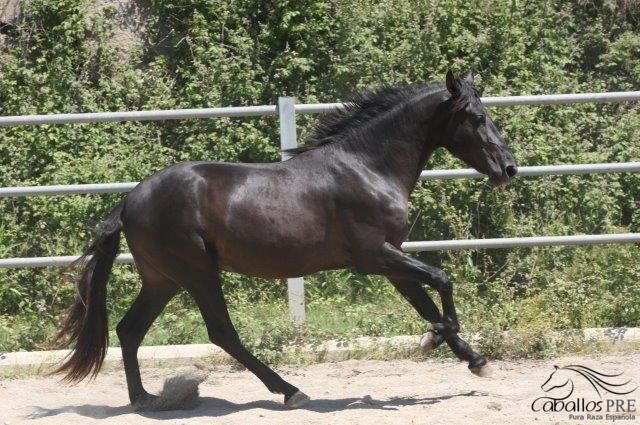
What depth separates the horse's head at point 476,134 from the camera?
18.8ft

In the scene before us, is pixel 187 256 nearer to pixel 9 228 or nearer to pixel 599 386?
pixel 599 386

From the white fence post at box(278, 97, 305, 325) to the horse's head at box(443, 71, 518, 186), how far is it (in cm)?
158

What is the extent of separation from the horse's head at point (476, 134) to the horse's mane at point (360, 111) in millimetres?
171

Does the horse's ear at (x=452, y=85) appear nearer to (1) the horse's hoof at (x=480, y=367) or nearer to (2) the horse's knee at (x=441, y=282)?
(2) the horse's knee at (x=441, y=282)

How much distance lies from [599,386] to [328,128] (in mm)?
2216

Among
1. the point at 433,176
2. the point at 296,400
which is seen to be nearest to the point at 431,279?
the point at 296,400

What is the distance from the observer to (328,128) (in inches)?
235

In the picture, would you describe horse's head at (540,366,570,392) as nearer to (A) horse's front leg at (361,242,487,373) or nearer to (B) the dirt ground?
(B) the dirt ground

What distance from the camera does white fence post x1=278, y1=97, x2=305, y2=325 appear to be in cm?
709

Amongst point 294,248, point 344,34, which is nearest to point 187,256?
point 294,248

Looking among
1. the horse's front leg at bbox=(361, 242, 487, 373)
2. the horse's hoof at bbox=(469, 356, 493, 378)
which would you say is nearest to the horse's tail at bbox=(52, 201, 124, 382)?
the horse's front leg at bbox=(361, 242, 487, 373)

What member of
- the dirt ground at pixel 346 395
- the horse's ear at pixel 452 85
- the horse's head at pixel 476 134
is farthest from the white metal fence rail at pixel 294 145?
the horse's ear at pixel 452 85

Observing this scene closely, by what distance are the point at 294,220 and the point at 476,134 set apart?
120cm

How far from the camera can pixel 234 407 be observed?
559 centimetres
